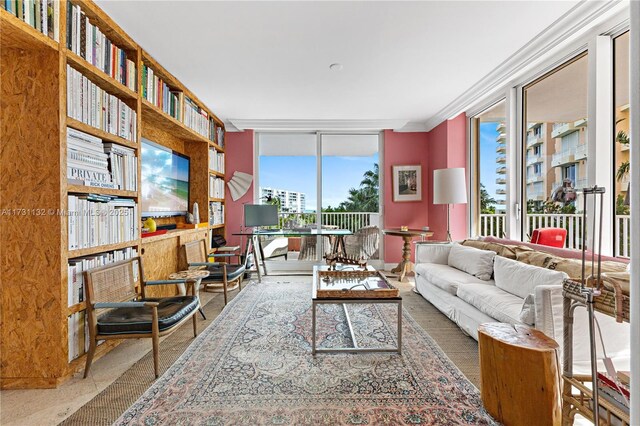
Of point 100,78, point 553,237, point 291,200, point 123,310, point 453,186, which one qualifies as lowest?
point 123,310

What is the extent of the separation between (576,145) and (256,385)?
3.45 metres

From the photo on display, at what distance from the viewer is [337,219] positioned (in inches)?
259

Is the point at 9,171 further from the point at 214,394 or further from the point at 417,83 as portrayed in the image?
the point at 417,83

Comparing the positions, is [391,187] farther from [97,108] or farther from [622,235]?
[97,108]

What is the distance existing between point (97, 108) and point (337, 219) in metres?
4.65

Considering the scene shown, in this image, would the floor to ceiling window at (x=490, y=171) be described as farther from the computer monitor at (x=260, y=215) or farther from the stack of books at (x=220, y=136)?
the stack of books at (x=220, y=136)

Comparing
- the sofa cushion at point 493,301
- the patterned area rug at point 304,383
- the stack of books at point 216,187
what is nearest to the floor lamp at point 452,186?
the sofa cushion at point 493,301

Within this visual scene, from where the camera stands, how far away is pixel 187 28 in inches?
110

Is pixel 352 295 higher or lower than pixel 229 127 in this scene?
lower


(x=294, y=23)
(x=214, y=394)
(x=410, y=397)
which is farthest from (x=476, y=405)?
(x=294, y=23)

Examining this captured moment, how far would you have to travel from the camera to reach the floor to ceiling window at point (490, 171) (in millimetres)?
4371

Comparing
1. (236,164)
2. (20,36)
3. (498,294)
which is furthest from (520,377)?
(236,164)

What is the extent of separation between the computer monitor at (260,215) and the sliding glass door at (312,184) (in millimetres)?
589

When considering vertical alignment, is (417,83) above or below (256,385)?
above
